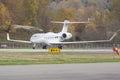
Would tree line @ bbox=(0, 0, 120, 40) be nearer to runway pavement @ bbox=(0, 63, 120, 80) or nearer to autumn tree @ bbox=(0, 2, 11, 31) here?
autumn tree @ bbox=(0, 2, 11, 31)

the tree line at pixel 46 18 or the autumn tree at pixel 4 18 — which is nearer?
the autumn tree at pixel 4 18

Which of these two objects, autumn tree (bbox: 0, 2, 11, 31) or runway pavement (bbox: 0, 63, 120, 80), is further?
autumn tree (bbox: 0, 2, 11, 31)

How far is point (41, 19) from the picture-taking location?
121 meters

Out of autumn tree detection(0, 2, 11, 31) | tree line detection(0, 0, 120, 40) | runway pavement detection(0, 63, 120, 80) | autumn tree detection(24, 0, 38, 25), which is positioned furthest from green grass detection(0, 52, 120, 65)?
autumn tree detection(24, 0, 38, 25)

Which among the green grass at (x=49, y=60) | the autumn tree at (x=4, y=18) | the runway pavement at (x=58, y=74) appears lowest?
the green grass at (x=49, y=60)

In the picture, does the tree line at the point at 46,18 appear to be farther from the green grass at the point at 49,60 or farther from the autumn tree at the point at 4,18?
the green grass at the point at 49,60

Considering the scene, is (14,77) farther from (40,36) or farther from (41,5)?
(41,5)

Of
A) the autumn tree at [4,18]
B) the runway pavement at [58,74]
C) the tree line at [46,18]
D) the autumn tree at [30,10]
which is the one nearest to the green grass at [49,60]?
the runway pavement at [58,74]

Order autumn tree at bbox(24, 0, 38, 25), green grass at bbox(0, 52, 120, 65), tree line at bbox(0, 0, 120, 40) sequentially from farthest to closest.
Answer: autumn tree at bbox(24, 0, 38, 25) < tree line at bbox(0, 0, 120, 40) < green grass at bbox(0, 52, 120, 65)

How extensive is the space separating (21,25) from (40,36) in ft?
84.9

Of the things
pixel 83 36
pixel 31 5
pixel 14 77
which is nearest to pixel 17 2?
pixel 31 5

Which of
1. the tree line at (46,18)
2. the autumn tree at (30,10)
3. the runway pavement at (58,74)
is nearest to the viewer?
the runway pavement at (58,74)

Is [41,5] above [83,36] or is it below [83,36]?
above

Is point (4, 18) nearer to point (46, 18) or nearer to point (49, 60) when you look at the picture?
point (46, 18)
